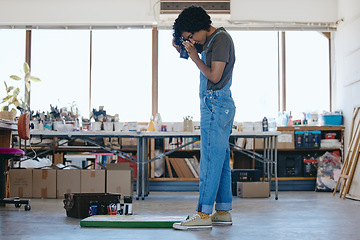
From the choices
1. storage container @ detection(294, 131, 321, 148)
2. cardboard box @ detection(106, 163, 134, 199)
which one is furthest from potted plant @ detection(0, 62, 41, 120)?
storage container @ detection(294, 131, 321, 148)

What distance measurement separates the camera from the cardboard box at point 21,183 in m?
5.48

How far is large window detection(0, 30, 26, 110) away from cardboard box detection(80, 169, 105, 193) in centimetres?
272

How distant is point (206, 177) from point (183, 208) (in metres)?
1.66

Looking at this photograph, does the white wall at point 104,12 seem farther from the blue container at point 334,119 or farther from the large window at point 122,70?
the blue container at point 334,119

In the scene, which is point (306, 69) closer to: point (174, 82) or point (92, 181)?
point (174, 82)

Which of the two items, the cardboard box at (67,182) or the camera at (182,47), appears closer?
the camera at (182,47)

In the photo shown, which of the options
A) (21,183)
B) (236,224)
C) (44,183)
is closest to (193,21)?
(236,224)

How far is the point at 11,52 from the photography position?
292 inches

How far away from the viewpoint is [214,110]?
2.75 m

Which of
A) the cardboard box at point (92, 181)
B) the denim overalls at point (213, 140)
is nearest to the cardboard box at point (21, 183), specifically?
the cardboard box at point (92, 181)

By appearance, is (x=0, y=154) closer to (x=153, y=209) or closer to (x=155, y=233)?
(x=153, y=209)

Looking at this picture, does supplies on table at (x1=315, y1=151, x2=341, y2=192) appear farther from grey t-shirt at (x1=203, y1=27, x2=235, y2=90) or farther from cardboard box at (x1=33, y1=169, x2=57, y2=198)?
grey t-shirt at (x1=203, y1=27, x2=235, y2=90)

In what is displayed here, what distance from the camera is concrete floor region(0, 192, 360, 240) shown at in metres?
2.61

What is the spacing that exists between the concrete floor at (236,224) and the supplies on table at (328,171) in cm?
217
